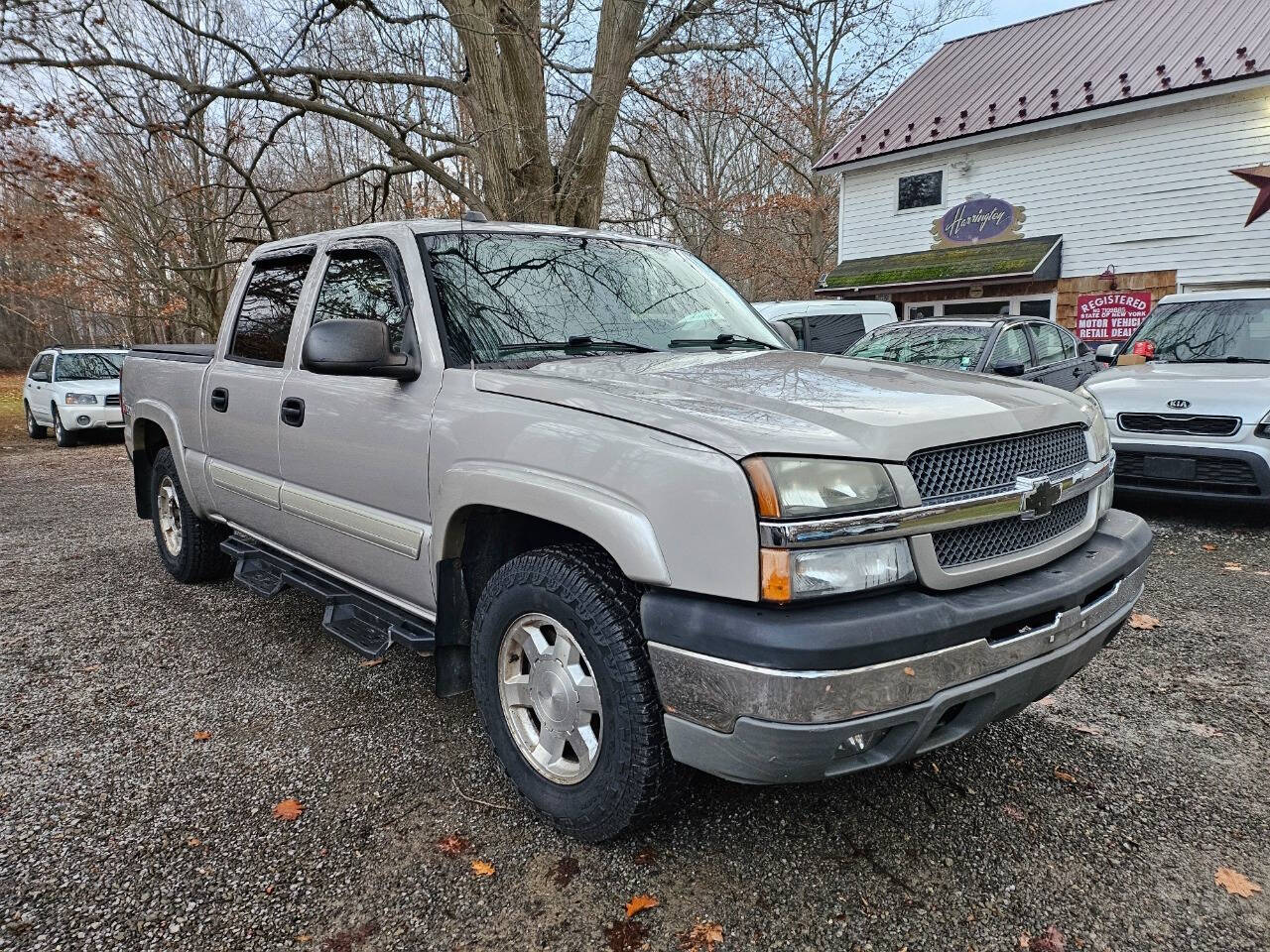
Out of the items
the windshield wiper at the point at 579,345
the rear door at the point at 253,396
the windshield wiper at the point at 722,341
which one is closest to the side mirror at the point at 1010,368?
the windshield wiper at the point at 722,341

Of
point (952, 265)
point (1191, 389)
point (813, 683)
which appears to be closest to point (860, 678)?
point (813, 683)

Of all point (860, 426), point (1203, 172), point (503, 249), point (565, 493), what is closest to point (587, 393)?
point (565, 493)

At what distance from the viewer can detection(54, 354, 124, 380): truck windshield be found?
13.9 m

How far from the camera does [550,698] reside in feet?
8.00

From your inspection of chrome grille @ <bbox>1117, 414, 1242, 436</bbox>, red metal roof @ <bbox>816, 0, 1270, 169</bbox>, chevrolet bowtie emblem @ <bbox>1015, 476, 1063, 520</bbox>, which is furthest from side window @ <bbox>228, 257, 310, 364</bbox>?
red metal roof @ <bbox>816, 0, 1270, 169</bbox>

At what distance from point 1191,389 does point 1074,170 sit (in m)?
11.4

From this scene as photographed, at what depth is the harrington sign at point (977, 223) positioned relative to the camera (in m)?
16.5

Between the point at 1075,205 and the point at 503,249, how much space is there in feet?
52.1

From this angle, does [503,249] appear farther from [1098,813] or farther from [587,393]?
[1098,813]

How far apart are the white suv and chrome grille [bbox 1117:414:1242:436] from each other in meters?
14.0

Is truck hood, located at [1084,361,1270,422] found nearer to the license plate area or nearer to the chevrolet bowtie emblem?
the license plate area

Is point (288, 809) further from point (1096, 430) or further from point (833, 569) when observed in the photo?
point (1096, 430)

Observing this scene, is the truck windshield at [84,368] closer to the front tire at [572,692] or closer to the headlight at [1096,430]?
Answer: the front tire at [572,692]

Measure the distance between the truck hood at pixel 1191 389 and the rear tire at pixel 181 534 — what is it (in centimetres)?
665
